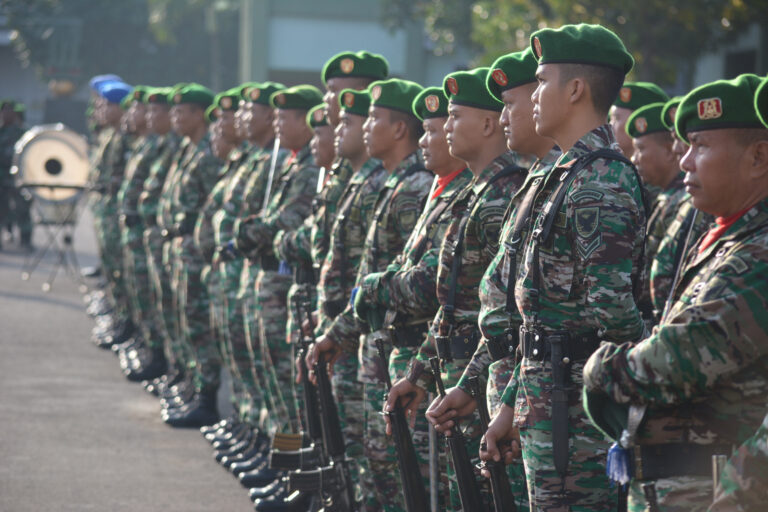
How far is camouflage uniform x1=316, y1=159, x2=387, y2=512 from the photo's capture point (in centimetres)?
572

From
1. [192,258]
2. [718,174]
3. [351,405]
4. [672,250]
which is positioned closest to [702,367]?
[718,174]

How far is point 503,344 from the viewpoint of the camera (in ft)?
12.9

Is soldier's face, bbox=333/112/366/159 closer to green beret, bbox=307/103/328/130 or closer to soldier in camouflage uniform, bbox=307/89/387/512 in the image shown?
soldier in camouflage uniform, bbox=307/89/387/512

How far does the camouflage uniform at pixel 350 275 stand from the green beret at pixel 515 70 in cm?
164

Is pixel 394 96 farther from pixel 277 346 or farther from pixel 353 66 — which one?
pixel 277 346

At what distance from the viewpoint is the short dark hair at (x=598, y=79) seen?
3748 mm

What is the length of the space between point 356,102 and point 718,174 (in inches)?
125

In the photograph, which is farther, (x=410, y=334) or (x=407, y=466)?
(x=410, y=334)

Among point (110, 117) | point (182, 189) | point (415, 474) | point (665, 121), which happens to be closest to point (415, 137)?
point (665, 121)

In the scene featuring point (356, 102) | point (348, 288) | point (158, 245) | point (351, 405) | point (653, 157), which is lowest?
point (158, 245)

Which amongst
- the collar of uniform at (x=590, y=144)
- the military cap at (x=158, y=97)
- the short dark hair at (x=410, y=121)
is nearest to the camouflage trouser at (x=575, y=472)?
the collar of uniform at (x=590, y=144)

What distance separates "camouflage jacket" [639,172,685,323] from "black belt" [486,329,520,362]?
182 centimetres

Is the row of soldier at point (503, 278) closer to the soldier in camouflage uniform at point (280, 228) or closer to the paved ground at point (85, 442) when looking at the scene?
the soldier in camouflage uniform at point (280, 228)

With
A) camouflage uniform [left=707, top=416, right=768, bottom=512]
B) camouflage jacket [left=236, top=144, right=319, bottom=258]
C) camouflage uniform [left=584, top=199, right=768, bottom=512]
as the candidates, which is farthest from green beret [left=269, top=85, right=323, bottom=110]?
camouflage uniform [left=707, top=416, right=768, bottom=512]
